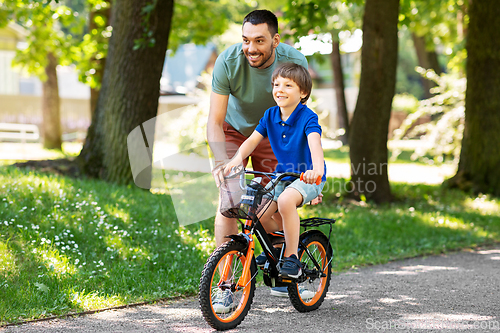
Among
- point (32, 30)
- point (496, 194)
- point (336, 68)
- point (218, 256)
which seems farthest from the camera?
point (336, 68)

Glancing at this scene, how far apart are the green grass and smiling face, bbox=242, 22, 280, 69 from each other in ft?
6.95

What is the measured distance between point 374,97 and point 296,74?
563 centimetres

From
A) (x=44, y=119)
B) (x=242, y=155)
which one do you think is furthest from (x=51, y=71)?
(x=242, y=155)

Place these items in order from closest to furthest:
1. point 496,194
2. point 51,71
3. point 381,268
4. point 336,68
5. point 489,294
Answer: point 489,294 → point 381,268 → point 496,194 → point 51,71 → point 336,68

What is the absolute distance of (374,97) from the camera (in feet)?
29.1

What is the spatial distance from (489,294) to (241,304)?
2.29 metres

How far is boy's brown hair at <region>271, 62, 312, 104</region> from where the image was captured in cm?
354

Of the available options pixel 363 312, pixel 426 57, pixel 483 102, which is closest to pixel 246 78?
pixel 363 312

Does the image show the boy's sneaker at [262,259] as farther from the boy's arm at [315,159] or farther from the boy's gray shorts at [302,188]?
the boy's arm at [315,159]

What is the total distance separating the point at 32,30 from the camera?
15008mm

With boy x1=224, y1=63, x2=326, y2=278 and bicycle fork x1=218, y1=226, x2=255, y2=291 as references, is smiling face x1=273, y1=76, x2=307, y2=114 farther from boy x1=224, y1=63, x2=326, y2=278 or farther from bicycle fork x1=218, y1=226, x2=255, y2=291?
bicycle fork x1=218, y1=226, x2=255, y2=291

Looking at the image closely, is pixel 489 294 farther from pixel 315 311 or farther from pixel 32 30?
pixel 32 30

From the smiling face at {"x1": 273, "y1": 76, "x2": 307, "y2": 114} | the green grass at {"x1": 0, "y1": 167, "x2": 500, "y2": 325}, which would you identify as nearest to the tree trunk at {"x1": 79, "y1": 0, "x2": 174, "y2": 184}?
the green grass at {"x1": 0, "y1": 167, "x2": 500, "y2": 325}

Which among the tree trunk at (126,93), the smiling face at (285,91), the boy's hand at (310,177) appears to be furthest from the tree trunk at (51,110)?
the boy's hand at (310,177)
